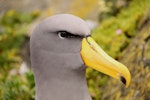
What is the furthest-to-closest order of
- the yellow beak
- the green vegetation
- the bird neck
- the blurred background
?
1. the green vegetation
2. the blurred background
3. the bird neck
4. the yellow beak

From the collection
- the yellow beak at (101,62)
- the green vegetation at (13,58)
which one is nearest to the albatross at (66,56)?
the yellow beak at (101,62)

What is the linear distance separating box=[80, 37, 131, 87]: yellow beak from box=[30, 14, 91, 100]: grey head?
0.03m

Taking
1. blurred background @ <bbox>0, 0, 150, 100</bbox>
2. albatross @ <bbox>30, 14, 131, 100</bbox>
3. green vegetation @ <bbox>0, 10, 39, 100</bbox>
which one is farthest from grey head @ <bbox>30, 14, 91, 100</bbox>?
green vegetation @ <bbox>0, 10, 39, 100</bbox>

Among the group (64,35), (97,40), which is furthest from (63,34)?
(97,40)

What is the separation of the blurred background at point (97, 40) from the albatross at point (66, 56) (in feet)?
2.46

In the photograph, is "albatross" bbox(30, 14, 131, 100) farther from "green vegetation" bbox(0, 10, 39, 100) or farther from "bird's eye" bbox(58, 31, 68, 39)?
"green vegetation" bbox(0, 10, 39, 100)

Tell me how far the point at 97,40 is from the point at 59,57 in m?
2.12

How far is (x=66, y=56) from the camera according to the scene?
8.04 ft

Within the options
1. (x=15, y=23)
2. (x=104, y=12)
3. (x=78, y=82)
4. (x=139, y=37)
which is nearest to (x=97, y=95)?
(x=139, y=37)

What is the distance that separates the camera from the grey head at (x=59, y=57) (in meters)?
2.42

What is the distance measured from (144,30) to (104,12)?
7.29ft

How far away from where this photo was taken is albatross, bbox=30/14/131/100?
7.88ft

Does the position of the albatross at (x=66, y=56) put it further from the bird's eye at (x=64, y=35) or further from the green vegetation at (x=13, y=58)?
the green vegetation at (x=13, y=58)

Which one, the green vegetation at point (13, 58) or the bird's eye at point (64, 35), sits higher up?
the green vegetation at point (13, 58)
